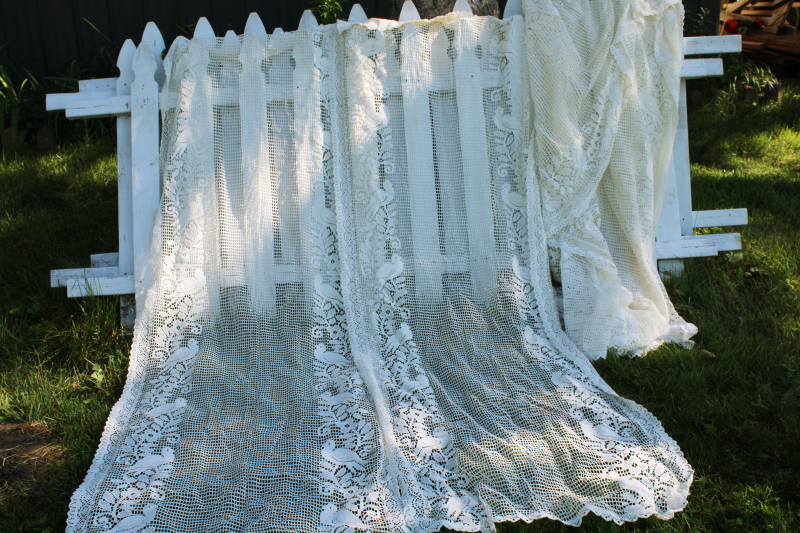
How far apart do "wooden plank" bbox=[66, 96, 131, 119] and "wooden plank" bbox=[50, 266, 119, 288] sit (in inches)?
28.1

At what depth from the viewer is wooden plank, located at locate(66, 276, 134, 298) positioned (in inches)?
115

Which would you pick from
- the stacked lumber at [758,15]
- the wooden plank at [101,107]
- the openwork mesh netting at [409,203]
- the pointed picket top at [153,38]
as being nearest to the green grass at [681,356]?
the openwork mesh netting at [409,203]

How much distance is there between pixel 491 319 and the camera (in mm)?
2791

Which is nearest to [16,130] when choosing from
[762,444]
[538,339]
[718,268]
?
[538,339]

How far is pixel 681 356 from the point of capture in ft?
8.48

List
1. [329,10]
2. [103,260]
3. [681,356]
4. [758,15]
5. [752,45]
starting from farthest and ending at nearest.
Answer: [758,15], [752,45], [329,10], [103,260], [681,356]

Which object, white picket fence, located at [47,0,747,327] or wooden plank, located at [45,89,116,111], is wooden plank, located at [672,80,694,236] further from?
wooden plank, located at [45,89,116,111]

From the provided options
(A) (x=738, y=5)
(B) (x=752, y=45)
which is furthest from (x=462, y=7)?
(A) (x=738, y=5)

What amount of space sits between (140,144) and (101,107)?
0.25 m

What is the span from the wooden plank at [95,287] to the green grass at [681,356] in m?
0.05

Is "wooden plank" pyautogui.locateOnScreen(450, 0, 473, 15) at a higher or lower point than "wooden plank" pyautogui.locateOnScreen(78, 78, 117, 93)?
higher

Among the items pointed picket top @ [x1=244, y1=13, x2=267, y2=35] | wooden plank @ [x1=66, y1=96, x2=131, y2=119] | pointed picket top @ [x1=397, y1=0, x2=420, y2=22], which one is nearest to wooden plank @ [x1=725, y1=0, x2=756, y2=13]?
pointed picket top @ [x1=397, y1=0, x2=420, y2=22]

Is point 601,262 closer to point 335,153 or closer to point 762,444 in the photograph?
point 762,444

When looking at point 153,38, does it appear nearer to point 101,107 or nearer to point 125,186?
point 101,107
